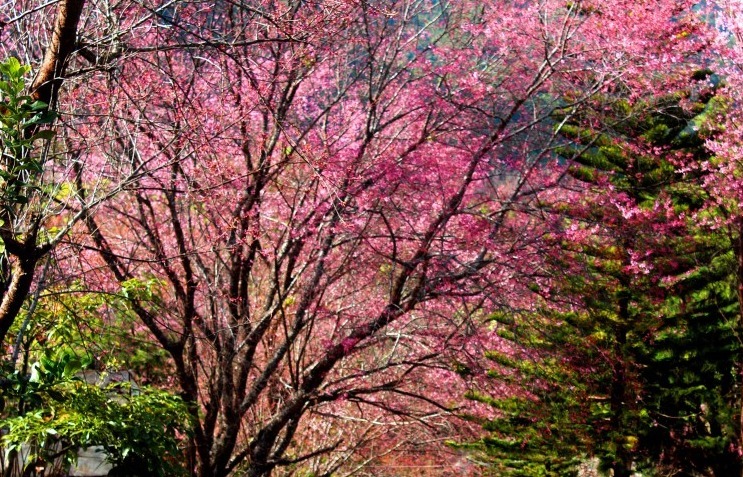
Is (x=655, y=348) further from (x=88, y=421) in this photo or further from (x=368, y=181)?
(x=88, y=421)

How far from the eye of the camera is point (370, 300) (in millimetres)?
7645

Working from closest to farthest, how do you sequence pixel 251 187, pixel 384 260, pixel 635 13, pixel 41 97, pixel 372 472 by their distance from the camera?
pixel 41 97
pixel 251 187
pixel 384 260
pixel 635 13
pixel 372 472

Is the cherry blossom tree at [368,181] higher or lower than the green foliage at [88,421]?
higher

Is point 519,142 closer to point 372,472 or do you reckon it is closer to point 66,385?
point 66,385

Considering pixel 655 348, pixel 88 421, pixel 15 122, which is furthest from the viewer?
pixel 655 348

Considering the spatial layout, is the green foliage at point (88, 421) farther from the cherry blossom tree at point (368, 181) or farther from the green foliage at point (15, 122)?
the cherry blossom tree at point (368, 181)

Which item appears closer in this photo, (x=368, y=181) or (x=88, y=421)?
(x=88, y=421)

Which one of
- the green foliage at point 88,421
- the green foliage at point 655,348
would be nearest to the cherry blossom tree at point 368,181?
the green foliage at point 88,421

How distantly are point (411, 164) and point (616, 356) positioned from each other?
596 cm

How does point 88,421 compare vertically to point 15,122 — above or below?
below

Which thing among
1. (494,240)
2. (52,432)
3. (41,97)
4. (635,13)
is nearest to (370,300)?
(494,240)

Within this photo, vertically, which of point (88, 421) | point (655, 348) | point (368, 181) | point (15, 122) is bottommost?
point (88, 421)

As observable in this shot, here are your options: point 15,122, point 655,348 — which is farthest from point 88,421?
point 655,348

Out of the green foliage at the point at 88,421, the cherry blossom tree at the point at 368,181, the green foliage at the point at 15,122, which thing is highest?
the cherry blossom tree at the point at 368,181
